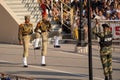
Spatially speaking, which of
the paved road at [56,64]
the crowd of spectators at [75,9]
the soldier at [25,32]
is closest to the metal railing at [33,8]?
the crowd of spectators at [75,9]

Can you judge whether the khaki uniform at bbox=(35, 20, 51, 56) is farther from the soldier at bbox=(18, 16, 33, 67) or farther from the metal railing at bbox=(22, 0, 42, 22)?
the metal railing at bbox=(22, 0, 42, 22)

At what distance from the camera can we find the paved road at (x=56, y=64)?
12984mm

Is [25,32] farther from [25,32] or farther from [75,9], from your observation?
[75,9]

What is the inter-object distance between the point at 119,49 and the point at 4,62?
5.85m

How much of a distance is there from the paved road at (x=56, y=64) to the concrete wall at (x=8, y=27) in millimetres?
2332

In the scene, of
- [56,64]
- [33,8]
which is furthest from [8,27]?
[56,64]

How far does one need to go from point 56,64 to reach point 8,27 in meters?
8.28

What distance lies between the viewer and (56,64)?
15.5 meters

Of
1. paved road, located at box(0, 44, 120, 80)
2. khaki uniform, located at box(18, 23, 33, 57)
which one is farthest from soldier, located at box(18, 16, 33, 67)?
paved road, located at box(0, 44, 120, 80)

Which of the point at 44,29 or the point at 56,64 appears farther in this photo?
the point at 56,64

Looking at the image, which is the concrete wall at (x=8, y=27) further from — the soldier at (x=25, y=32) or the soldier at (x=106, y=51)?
the soldier at (x=106, y=51)

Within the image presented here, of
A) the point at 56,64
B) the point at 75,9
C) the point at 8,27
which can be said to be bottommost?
the point at 56,64

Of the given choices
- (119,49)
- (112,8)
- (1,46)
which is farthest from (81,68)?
(112,8)

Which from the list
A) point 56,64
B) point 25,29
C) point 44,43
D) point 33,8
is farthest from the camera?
point 33,8
